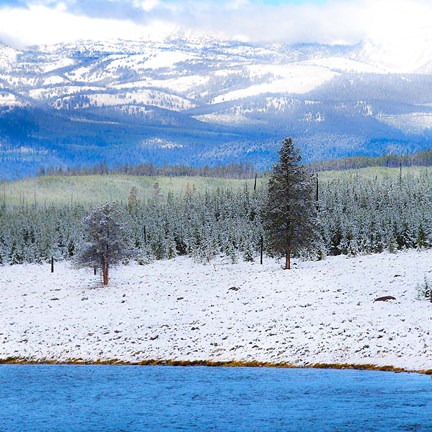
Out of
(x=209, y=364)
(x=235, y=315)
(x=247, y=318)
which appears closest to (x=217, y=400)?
(x=209, y=364)

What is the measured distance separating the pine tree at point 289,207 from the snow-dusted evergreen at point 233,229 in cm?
2046

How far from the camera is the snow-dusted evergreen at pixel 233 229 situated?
11938cm

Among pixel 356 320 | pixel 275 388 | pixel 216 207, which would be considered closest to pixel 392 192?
pixel 216 207

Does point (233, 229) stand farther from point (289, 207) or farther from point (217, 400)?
point (217, 400)

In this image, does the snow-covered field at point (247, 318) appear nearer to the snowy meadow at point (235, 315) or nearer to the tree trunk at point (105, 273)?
the snowy meadow at point (235, 315)

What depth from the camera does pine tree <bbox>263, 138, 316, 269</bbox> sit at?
232 feet

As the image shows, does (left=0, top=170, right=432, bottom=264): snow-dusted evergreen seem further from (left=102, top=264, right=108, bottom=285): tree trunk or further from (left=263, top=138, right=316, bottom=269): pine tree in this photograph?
(left=102, top=264, right=108, bottom=285): tree trunk

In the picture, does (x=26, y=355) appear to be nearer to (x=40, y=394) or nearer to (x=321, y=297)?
(x=40, y=394)

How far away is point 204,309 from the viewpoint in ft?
184

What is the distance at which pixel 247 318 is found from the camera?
2013 inches

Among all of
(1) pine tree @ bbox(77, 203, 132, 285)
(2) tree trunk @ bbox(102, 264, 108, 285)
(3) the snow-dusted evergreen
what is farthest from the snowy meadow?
(3) the snow-dusted evergreen

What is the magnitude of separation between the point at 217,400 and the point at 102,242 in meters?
46.4

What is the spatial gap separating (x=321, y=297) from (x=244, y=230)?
3454 inches

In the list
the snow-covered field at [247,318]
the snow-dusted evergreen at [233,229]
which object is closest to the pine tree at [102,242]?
the snow-covered field at [247,318]
